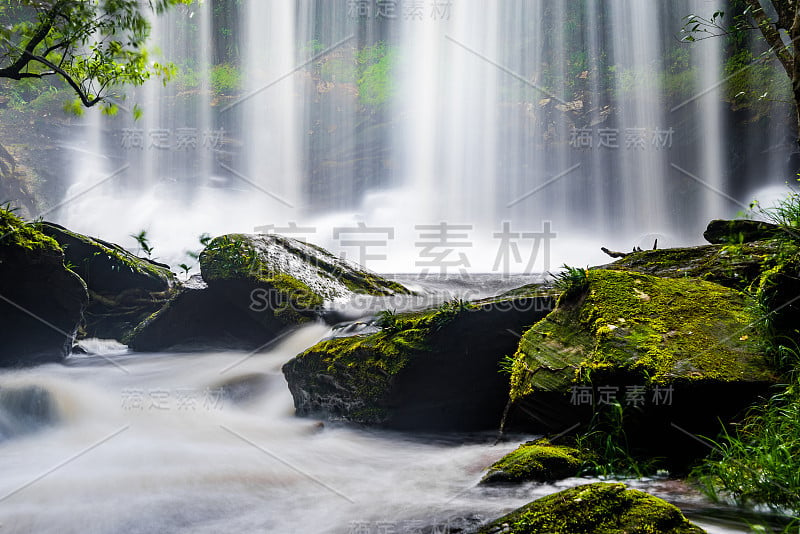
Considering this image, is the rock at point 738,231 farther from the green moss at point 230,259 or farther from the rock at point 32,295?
the rock at point 32,295

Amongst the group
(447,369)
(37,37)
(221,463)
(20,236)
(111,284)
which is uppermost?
(37,37)

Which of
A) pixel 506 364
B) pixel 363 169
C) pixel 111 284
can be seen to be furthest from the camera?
pixel 363 169

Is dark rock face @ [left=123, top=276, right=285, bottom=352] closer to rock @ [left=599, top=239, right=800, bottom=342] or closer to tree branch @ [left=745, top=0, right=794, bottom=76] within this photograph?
rock @ [left=599, top=239, right=800, bottom=342]

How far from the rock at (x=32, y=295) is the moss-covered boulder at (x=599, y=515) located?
712cm

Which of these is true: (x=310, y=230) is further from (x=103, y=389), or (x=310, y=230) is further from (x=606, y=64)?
(x=103, y=389)

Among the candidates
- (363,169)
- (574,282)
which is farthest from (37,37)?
(363,169)

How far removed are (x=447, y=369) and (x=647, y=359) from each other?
2.15 meters

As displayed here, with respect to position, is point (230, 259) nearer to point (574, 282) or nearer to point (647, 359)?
point (574, 282)

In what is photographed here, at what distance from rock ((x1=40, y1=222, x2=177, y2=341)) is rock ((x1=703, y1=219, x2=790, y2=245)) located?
32.1 feet

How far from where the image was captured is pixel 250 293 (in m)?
8.13

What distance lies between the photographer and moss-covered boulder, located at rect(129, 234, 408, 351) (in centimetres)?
786

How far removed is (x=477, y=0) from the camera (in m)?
23.2

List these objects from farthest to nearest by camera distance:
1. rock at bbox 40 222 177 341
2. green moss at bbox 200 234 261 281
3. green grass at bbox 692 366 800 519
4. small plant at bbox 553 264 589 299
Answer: rock at bbox 40 222 177 341
green moss at bbox 200 234 261 281
small plant at bbox 553 264 589 299
green grass at bbox 692 366 800 519

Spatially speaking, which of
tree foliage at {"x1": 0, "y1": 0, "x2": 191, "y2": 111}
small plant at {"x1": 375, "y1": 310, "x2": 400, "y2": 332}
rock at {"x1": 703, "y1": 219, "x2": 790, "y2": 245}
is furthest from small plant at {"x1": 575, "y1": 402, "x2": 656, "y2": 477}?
tree foliage at {"x1": 0, "y1": 0, "x2": 191, "y2": 111}
